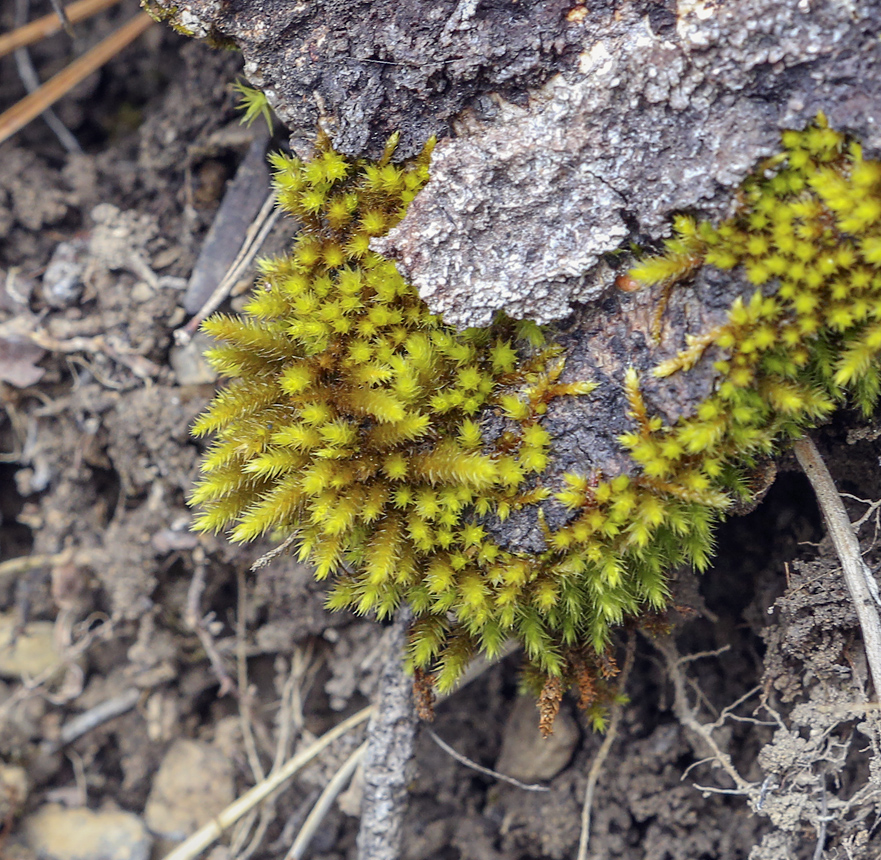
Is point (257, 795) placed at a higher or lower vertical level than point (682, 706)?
higher

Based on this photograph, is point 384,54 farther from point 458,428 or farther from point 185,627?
point 185,627

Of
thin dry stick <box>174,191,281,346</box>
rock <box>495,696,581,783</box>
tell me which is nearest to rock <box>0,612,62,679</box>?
thin dry stick <box>174,191,281,346</box>

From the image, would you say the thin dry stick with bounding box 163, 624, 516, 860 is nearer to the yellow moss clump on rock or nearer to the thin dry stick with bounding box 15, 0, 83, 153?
the yellow moss clump on rock

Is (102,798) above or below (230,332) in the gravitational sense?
below

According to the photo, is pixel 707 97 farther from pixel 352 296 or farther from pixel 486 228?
pixel 352 296

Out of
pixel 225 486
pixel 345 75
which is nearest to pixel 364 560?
pixel 225 486

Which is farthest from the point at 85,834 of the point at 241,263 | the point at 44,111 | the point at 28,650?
the point at 44,111

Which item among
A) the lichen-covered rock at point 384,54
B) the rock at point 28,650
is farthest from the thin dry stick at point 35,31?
the rock at point 28,650
